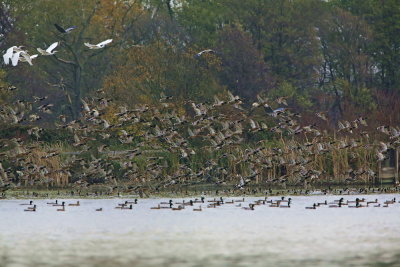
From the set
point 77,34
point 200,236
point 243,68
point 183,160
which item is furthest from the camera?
point 77,34

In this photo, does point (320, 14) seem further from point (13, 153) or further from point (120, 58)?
point (13, 153)

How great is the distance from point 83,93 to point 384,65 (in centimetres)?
2505

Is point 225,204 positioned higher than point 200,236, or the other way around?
point 225,204

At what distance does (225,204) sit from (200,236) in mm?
10733

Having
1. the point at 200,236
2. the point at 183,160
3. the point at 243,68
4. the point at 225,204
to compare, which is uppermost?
the point at 243,68

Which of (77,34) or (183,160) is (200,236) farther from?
(77,34)

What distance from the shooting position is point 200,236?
109ft

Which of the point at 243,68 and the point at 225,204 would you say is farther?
the point at 243,68

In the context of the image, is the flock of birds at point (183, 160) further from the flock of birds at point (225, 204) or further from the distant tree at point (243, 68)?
the distant tree at point (243, 68)

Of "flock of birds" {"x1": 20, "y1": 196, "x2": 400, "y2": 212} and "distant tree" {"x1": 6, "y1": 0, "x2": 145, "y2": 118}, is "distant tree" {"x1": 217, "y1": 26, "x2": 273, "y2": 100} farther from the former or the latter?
"flock of birds" {"x1": 20, "y1": 196, "x2": 400, "y2": 212}

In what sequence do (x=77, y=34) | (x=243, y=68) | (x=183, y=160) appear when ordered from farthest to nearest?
1. (x=77, y=34)
2. (x=243, y=68)
3. (x=183, y=160)

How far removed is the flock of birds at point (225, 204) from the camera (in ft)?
138

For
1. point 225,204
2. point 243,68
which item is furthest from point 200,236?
point 243,68

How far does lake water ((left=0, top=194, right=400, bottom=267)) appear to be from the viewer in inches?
1103
